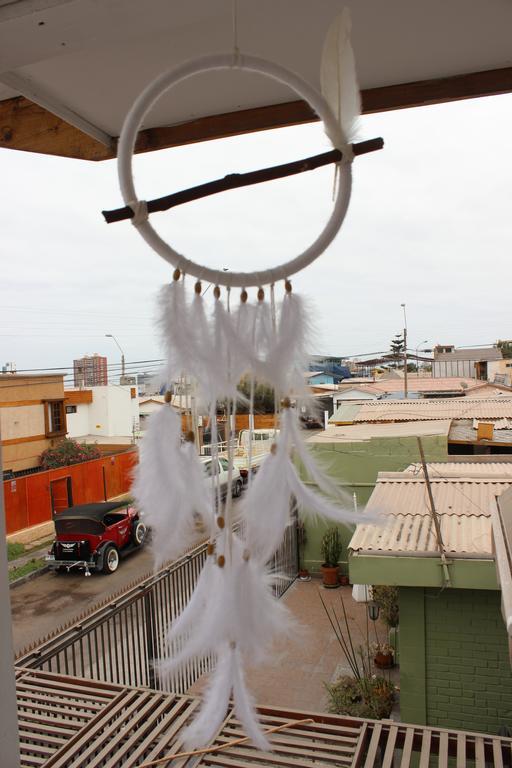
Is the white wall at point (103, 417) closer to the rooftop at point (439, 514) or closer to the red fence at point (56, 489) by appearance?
the red fence at point (56, 489)

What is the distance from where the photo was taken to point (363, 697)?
14.9ft

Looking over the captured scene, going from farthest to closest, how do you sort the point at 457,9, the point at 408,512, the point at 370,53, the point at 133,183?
the point at 408,512
the point at 370,53
the point at 457,9
the point at 133,183

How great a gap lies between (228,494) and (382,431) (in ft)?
22.4

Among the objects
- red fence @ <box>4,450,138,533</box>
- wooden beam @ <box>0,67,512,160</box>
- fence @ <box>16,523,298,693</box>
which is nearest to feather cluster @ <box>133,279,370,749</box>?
wooden beam @ <box>0,67,512,160</box>

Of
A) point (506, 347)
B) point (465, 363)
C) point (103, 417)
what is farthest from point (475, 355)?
point (103, 417)

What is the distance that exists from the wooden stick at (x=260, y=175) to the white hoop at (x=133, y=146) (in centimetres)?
2

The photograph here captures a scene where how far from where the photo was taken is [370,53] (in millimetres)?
1241

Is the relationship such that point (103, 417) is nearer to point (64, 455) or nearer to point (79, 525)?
point (64, 455)

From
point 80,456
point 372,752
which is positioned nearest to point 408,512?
point 372,752

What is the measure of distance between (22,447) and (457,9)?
11.8 m

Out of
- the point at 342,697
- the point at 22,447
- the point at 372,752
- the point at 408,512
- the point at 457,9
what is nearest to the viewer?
the point at 457,9

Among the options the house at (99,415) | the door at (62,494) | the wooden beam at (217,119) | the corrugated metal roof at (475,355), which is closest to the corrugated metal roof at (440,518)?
the wooden beam at (217,119)

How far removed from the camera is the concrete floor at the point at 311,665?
472cm

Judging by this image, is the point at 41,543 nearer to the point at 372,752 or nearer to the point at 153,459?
the point at 372,752
